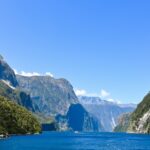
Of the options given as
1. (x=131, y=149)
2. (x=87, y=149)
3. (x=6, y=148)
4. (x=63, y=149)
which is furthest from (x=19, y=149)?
(x=131, y=149)

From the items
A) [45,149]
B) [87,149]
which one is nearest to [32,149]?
[45,149]

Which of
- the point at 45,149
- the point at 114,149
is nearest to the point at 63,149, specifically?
the point at 45,149

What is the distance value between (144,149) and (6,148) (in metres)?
58.5

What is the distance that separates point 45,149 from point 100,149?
979 inches

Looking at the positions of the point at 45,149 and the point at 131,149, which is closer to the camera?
the point at 45,149

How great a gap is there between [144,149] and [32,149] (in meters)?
48.2

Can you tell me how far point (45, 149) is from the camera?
18438cm

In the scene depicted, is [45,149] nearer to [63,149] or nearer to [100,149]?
[63,149]

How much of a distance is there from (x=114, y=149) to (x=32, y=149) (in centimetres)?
3379

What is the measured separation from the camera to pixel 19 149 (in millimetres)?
181000

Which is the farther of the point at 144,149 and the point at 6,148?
the point at 144,149

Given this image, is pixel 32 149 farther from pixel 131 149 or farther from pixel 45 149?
pixel 131 149

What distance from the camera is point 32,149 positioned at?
183500mm

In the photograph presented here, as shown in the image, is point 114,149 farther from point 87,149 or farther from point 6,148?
point 6,148
